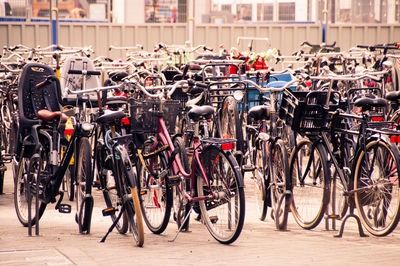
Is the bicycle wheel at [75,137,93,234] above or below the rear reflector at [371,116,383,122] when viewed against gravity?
below

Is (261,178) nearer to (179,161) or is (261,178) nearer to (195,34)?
(179,161)

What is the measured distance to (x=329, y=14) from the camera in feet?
67.3

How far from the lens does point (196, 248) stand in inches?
186

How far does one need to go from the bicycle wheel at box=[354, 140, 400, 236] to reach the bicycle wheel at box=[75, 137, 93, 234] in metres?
2.04

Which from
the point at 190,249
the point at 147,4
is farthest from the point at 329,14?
the point at 190,249

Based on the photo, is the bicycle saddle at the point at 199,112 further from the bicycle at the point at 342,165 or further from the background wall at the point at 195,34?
the background wall at the point at 195,34

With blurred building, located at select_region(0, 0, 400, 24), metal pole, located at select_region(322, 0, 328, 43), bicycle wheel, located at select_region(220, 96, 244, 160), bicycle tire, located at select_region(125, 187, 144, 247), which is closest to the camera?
bicycle tire, located at select_region(125, 187, 144, 247)

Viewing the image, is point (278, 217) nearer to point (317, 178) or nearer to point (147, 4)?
point (317, 178)

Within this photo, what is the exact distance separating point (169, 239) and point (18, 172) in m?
1.77

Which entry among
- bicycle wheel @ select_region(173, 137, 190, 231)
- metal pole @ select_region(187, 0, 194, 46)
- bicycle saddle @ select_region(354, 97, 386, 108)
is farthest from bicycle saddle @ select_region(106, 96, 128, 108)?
metal pole @ select_region(187, 0, 194, 46)

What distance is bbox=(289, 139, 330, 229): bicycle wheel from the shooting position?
5.24 meters

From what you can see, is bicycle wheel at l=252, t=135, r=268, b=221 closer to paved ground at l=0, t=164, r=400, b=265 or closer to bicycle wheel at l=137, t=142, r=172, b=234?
paved ground at l=0, t=164, r=400, b=265

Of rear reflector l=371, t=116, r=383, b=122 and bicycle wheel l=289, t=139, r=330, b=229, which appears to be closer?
bicycle wheel l=289, t=139, r=330, b=229

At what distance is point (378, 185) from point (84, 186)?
90.3 inches
